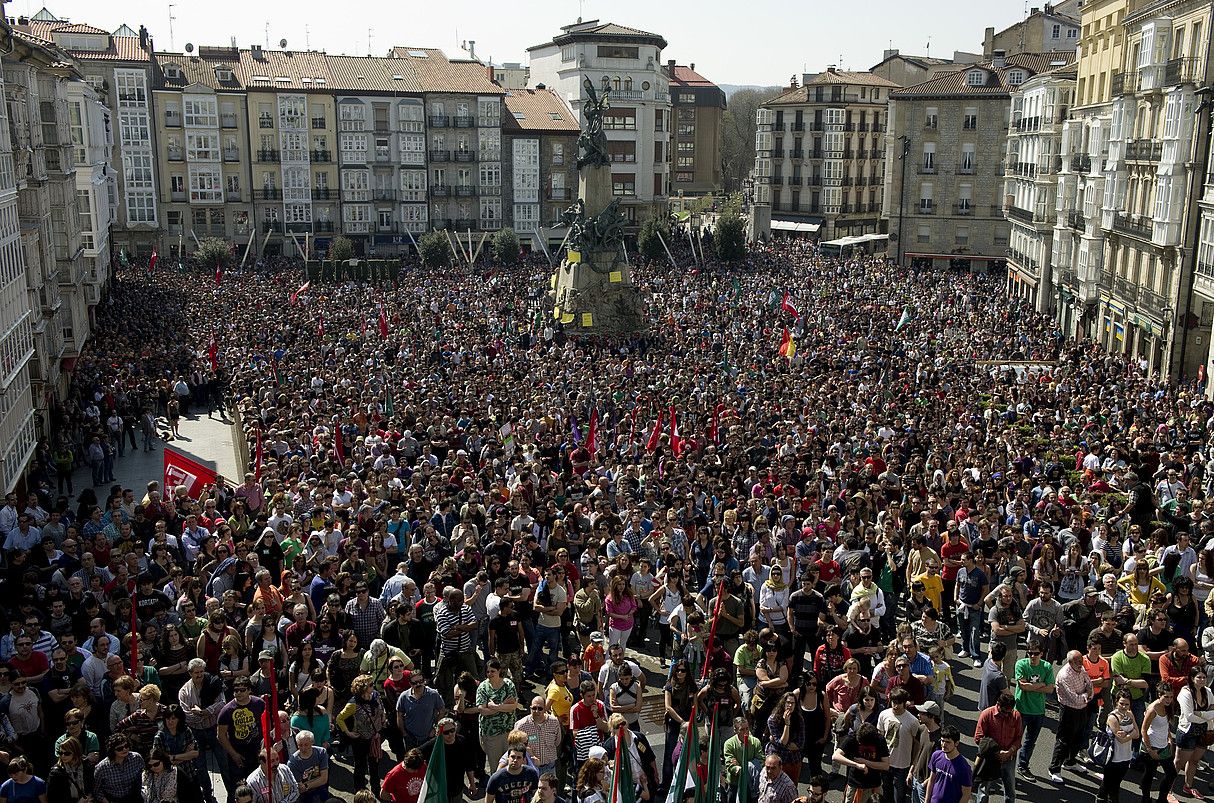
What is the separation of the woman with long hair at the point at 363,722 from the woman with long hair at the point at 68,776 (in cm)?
202

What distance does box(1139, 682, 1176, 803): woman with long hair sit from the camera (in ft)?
32.0

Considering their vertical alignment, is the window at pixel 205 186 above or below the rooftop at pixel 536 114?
below

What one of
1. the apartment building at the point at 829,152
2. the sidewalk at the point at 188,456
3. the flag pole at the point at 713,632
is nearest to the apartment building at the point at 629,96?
the apartment building at the point at 829,152

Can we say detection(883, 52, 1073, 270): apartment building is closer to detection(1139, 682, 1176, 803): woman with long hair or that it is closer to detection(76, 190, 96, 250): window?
detection(76, 190, 96, 250): window

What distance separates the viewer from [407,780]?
27.9 feet

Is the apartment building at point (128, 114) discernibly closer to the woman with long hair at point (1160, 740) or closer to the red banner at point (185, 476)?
the red banner at point (185, 476)

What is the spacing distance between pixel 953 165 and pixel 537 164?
24804 mm

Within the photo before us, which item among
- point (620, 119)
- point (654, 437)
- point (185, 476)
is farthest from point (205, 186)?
point (185, 476)

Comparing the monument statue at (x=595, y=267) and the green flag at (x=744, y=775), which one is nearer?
the green flag at (x=744, y=775)

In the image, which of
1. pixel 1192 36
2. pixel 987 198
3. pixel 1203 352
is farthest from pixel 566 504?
pixel 987 198

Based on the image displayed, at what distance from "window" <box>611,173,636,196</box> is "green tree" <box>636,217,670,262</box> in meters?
14.0

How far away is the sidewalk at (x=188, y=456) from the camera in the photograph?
955 inches

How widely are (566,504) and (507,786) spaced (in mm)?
8110

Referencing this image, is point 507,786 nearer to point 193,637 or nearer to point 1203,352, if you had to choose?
point 193,637
